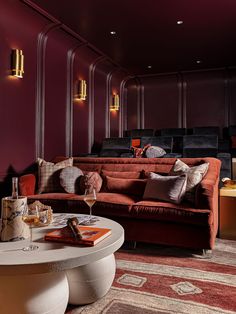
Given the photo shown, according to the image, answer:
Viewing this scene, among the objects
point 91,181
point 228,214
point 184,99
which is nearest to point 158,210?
point 228,214

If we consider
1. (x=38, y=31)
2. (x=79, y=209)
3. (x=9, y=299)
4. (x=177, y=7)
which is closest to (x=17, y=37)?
(x=38, y=31)

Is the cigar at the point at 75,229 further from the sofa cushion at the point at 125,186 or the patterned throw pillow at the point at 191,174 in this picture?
the sofa cushion at the point at 125,186

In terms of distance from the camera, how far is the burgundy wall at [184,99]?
23.8 ft

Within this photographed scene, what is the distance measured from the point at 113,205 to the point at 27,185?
114 cm

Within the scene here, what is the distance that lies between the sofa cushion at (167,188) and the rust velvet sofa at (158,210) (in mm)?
68

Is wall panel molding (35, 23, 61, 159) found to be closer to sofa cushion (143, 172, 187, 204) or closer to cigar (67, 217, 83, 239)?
sofa cushion (143, 172, 187, 204)

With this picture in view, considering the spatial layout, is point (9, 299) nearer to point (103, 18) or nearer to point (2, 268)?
point (2, 268)

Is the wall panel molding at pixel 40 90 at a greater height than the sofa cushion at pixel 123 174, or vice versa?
the wall panel molding at pixel 40 90

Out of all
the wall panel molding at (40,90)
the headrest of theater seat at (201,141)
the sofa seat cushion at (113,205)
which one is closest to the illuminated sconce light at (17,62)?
the wall panel molding at (40,90)

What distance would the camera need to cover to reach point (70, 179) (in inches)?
137

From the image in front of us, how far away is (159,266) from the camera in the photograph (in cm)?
236

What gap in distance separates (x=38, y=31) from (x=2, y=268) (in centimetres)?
387

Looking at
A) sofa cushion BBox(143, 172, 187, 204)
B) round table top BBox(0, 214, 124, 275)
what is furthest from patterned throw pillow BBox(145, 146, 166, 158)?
round table top BBox(0, 214, 124, 275)

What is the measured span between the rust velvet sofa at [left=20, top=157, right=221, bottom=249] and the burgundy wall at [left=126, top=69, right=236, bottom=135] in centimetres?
440
